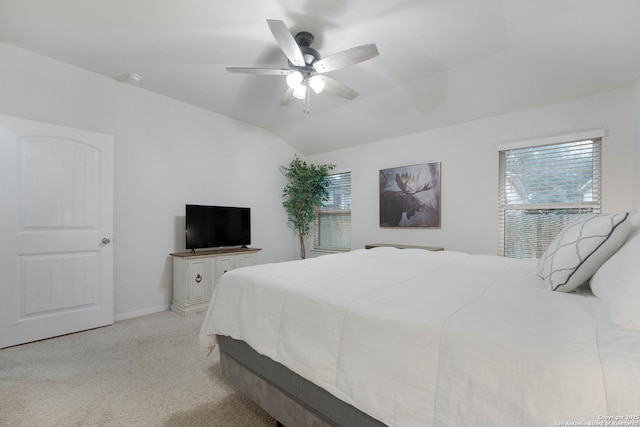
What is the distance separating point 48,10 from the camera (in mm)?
2064

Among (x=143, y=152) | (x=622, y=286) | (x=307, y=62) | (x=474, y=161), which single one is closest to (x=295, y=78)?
(x=307, y=62)

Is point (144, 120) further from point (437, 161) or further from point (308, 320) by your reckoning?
point (437, 161)

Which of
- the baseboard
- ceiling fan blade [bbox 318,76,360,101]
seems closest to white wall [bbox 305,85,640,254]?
ceiling fan blade [bbox 318,76,360,101]

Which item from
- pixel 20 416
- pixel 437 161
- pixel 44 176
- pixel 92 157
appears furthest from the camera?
pixel 437 161

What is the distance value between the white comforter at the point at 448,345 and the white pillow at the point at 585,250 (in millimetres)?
78

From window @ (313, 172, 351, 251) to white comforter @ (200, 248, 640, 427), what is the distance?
3294mm

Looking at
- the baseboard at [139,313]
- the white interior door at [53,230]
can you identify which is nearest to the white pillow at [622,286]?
the white interior door at [53,230]

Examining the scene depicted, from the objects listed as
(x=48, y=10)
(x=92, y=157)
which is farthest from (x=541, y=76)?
(x=92, y=157)

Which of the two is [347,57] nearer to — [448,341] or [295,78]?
[295,78]

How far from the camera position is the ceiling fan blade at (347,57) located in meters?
1.97

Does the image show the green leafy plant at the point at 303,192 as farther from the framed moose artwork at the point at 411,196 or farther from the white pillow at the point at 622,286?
the white pillow at the point at 622,286

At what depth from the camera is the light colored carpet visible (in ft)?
5.03

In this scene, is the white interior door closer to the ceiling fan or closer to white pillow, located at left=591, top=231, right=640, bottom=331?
the ceiling fan

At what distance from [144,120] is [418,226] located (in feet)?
12.1
